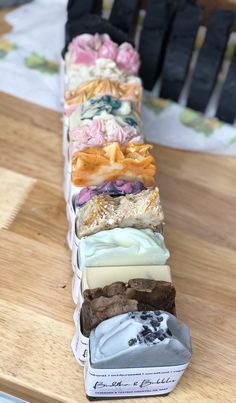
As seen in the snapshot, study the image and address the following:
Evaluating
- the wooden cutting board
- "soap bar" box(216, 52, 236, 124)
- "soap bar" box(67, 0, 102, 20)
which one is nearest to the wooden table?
the wooden cutting board

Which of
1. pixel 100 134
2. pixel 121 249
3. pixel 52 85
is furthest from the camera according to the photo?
pixel 52 85

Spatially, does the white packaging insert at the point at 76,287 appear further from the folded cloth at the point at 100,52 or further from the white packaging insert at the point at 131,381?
the folded cloth at the point at 100,52

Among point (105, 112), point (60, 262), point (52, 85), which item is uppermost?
point (105, 112)

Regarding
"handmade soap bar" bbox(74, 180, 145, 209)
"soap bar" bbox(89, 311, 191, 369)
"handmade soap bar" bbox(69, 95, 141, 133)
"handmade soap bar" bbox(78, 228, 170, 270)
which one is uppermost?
"handmade soap bar" bbox(69, 95, 141, 133)

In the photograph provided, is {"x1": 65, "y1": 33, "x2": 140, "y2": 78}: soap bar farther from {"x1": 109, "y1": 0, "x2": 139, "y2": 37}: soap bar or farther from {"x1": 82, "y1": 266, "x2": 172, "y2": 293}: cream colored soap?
{"x1": 82, "y1": 266, "x2": 172, "y2": 293}: cream colored soap

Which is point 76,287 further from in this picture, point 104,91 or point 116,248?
point 104,91

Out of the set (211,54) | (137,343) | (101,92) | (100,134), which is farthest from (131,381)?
(211,54)

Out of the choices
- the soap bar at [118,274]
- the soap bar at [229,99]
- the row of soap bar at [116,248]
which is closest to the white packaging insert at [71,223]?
the row of soap bar at [116,248]

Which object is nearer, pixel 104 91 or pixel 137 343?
pixel 137 343
